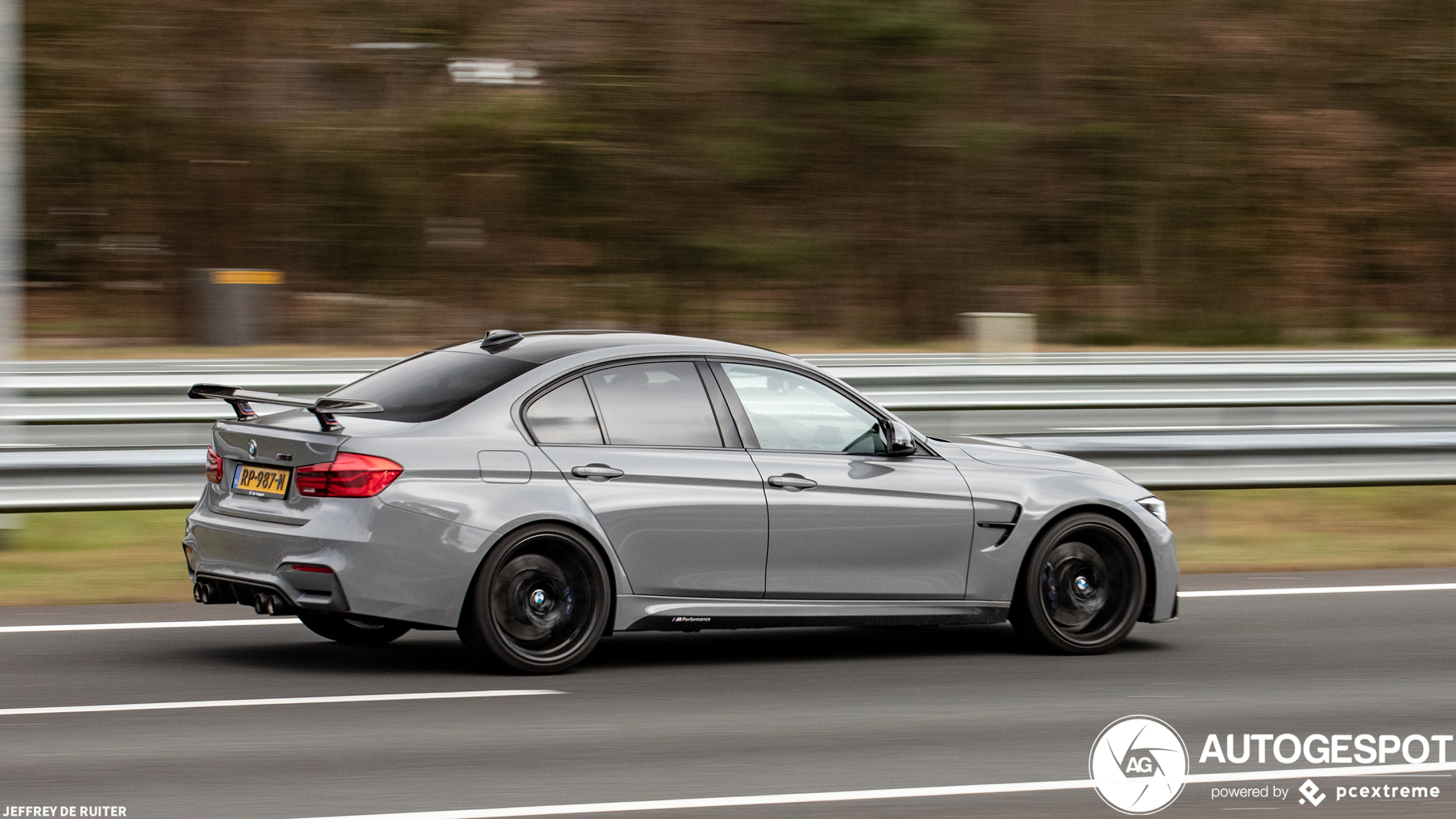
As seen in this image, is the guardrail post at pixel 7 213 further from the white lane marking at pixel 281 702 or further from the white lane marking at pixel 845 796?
the white lane marking at pixel 845 796

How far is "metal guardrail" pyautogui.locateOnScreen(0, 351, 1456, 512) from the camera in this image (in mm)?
10328

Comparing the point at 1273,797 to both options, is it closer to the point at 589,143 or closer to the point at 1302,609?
the point at 1302,609

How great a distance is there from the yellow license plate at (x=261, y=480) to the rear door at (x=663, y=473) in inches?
39.3

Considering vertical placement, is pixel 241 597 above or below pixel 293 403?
below

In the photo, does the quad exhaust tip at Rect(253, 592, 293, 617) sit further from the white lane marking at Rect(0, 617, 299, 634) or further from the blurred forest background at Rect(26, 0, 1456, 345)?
the blurred forest background at Rect(26, 0, 1456, 345)

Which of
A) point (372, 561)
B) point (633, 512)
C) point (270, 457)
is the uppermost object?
point (270, 457)

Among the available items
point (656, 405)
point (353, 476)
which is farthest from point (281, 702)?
point (656, 405)

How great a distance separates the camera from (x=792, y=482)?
309 inches

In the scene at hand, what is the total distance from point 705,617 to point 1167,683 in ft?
6.33

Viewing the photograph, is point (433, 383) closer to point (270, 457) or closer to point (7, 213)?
point (270, 457)

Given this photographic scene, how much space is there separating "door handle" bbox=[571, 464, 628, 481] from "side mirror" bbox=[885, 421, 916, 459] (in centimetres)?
124

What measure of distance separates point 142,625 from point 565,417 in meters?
2.61

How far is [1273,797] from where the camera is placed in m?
5.88

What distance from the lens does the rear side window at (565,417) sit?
754cm
